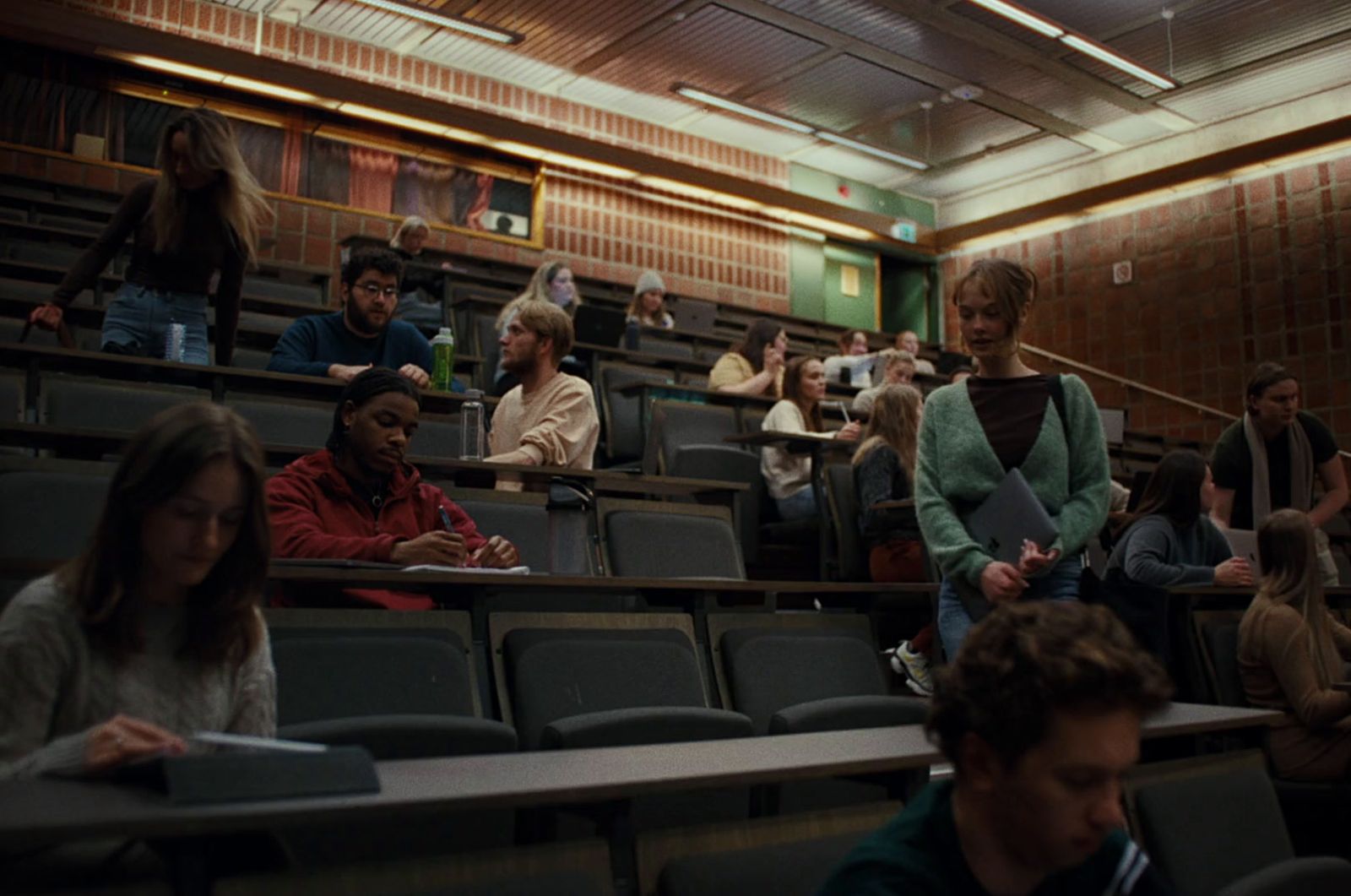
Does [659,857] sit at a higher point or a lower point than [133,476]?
lower

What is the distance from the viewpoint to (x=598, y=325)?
525cm

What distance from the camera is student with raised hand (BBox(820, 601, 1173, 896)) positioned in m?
0.92

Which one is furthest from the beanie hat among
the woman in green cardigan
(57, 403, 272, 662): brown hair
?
(57, 403, 272, 662): brown hair

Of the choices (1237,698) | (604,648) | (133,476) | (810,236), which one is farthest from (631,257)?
(133,476)

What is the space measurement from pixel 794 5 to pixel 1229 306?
13.3ft

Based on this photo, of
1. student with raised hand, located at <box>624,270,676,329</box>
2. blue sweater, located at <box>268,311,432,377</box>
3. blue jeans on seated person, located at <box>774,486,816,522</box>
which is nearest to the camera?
blue sweater, located at <box>268,311,432,377</box>

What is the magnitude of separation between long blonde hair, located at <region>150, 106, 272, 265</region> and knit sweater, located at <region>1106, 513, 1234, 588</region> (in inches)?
95.3

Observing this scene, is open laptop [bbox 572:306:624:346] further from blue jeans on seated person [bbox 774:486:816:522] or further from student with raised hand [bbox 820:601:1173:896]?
student with raised hand [bbox 820:601:1173:896]

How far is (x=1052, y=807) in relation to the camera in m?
0.93

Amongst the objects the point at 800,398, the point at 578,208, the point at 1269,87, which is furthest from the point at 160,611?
the point at 1269,87

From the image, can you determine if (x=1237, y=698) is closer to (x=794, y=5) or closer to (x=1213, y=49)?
(x=794, y=5)

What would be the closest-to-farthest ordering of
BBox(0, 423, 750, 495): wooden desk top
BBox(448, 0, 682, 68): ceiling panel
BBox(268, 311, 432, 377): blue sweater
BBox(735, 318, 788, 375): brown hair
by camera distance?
BBox(0, 423, 750, 495): wooden desk top → BBox(268, 311, 432, 377): blue sweater → BBox(735, 318, 788, 375): brown hair → BBox(448, 0, 682, 68): ceiling panel

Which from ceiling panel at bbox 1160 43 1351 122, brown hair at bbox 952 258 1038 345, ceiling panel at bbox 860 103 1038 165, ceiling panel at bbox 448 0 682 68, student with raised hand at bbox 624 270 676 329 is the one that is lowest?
brown hair at bbox 952 258 1038 345

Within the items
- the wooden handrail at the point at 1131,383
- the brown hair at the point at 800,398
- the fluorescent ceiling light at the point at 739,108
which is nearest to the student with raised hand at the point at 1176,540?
the brown hair at the point at 800,398
